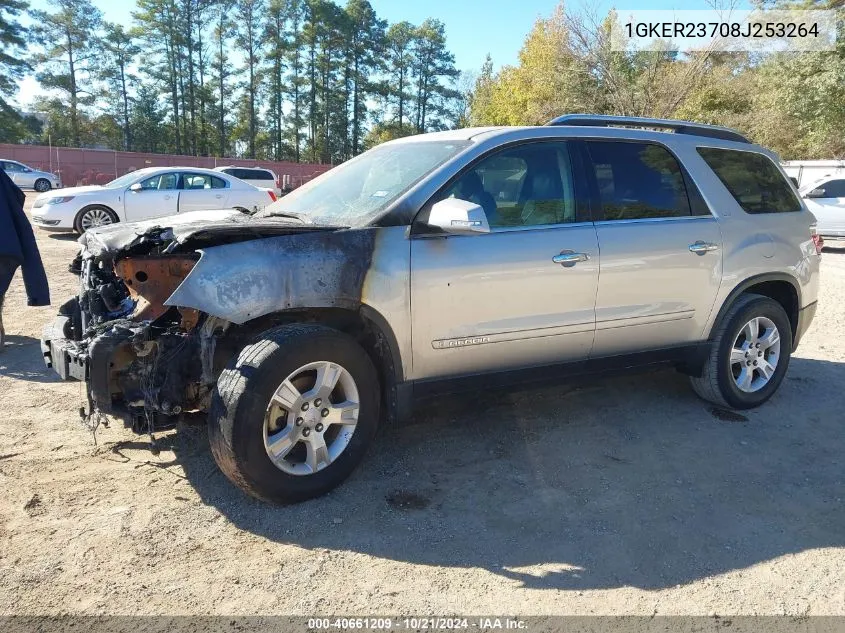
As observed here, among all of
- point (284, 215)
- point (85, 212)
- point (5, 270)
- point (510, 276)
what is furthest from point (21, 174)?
point (510, 276)

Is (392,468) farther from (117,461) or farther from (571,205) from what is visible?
(571,205)


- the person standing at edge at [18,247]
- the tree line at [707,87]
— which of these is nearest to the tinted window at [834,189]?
the tree line at [707,87]

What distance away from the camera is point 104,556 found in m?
2.83

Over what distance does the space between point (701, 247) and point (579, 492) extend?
1.91 metres

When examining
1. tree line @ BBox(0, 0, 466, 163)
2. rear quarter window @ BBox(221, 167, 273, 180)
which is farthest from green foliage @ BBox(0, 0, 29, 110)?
rear quarter window @ BBox(221, 167, 273, 180)

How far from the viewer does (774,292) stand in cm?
506

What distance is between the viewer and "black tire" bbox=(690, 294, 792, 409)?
4598 millimetres

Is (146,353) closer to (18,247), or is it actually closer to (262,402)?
(262,402)

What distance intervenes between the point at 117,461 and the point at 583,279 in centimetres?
288

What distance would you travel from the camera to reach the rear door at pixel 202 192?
44.4 ft

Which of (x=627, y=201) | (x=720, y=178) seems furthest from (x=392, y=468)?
(x=720, y=178)

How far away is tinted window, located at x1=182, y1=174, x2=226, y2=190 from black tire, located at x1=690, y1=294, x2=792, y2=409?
11590mm

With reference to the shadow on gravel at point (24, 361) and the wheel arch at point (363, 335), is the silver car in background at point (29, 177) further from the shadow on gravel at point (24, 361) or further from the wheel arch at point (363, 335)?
the wheel arch at point (363, 335)

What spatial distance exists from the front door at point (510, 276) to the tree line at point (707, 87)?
22.7 meters
